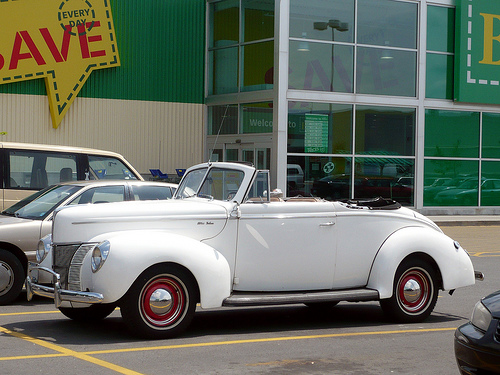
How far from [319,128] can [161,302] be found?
1620 centimetres

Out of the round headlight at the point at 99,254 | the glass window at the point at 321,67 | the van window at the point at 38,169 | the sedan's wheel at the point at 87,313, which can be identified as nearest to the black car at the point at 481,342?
the round headlight at the point at 99,254

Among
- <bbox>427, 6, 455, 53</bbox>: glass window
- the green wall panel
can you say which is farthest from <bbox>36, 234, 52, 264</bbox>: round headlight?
<bbox>427, 6, 455, 53</bbox>: glass window

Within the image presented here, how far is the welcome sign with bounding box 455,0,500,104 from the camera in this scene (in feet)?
80.9

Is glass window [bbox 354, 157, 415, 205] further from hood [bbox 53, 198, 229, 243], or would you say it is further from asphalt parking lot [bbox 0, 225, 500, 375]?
hood [bbox 53, 198, 229, 243]

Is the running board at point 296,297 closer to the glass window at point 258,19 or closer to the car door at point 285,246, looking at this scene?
the car door at point 285,246

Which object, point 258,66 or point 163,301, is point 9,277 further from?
point 258,66

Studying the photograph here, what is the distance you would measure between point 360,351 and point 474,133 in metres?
20.1

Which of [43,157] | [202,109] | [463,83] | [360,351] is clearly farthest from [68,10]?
[360,351]

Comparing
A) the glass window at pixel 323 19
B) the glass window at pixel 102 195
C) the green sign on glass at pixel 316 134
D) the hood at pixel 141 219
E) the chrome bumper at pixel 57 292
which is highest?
the glass window at pixel 323 19

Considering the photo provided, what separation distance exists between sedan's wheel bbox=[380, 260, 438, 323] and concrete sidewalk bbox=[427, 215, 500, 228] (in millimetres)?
14711

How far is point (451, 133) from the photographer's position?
994 inches

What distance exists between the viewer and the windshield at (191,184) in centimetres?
852

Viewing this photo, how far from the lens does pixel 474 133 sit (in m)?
25.6

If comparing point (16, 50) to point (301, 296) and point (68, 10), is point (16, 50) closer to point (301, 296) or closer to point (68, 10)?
point (68, 10)
